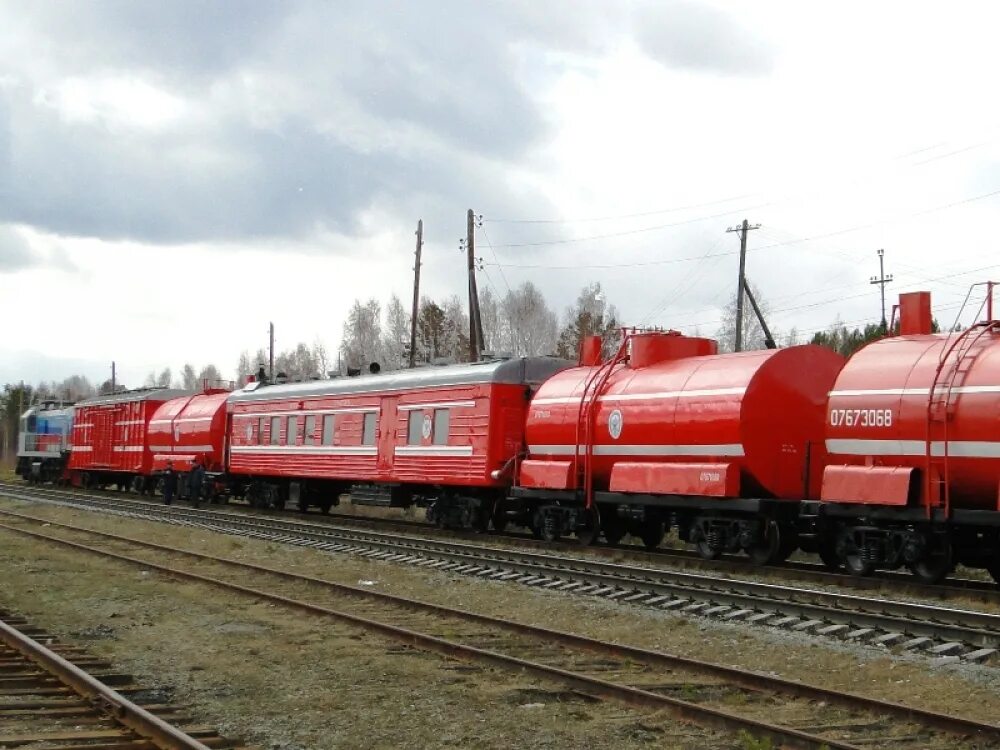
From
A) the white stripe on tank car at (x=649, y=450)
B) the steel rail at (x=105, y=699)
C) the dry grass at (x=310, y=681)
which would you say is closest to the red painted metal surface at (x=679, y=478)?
the white stripe on tank car at (x=649, y=450)

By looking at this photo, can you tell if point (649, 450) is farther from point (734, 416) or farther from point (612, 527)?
point (612, 527)

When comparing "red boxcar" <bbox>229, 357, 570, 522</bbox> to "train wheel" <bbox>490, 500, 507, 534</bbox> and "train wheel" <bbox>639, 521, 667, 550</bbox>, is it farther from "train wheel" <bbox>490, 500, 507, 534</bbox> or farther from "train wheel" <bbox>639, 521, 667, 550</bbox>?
"train wheel" <bbox>639, 521, 667, 550</bbox>

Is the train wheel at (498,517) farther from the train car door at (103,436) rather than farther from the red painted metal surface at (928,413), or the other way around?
the train car door at (103,436)

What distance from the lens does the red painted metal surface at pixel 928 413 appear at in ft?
46.0

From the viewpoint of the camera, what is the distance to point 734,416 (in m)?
16.9

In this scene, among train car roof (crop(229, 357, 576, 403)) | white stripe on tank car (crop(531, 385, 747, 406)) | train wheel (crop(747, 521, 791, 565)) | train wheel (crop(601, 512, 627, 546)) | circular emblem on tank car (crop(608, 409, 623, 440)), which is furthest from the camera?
train car roof (crop(229, 357, 576, 403))

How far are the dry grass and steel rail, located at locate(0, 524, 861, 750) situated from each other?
0.46ft

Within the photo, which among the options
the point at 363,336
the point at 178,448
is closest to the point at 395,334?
the point at 363,336

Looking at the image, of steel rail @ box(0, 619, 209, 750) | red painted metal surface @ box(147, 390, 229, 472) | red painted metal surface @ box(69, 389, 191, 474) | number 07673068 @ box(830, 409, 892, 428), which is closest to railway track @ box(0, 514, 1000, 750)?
steel rail @ box(0, 619, 209, 750)

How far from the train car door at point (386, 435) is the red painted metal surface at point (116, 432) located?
17918 millimetres

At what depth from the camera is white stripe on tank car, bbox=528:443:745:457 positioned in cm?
1705

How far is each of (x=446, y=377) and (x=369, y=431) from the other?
357cm

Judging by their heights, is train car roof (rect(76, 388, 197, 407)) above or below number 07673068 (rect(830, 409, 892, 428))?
above

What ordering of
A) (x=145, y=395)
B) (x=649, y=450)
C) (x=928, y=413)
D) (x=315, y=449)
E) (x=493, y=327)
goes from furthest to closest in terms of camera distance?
(x=493, y=327)
(x=145, y=395)
(x=315, y=449)
(x=649, y=450)
(x=928, y=413)
